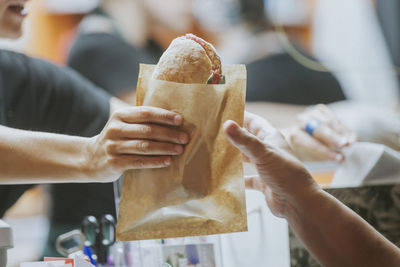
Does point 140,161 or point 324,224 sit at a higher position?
point 140,161

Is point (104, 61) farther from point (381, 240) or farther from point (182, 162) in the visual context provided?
point (381, 240)

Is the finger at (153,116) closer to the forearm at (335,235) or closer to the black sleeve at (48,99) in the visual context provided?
the forearm at (335,235)

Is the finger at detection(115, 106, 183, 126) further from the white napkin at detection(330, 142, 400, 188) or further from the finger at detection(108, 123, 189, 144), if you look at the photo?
the white napkin at detection(330, 142, 400, 188)

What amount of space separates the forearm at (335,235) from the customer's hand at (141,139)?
0.92ft

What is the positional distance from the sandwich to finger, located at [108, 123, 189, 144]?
3.9 inches

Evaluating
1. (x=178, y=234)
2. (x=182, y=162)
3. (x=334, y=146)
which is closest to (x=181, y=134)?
(x=182, y=162)

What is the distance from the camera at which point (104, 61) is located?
1847 mm

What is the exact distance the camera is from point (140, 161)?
2.65ft

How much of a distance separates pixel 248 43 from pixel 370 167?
0.94 metres

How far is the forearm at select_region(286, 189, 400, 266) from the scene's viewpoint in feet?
2.81

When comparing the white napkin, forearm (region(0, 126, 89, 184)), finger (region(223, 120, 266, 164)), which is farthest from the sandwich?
the white napkin

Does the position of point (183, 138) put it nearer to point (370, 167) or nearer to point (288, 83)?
point (370, 167)

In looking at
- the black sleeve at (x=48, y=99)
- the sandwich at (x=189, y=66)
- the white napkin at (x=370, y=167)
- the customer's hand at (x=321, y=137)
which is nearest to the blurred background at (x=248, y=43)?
the black sleeve at (x=48, y=99)

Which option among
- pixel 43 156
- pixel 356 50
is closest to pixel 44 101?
pixel 43 156
